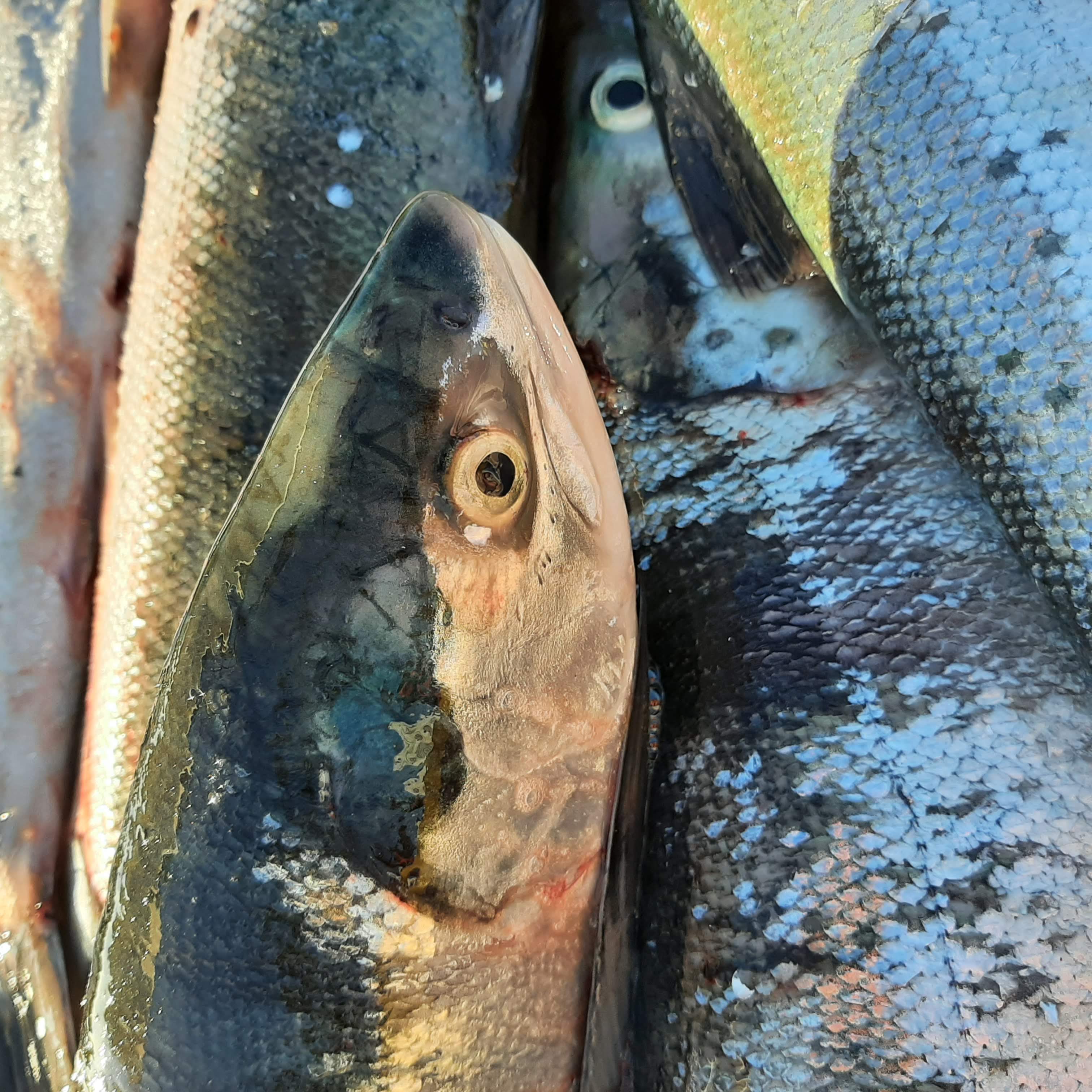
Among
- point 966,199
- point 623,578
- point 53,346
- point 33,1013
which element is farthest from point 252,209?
point 33,1013

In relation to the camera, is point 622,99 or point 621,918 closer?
point 621,918

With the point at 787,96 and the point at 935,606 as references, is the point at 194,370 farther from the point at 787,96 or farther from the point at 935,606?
the point at 935,606

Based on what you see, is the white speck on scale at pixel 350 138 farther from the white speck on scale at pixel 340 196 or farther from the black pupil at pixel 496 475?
the black pupil at pixel 496 475

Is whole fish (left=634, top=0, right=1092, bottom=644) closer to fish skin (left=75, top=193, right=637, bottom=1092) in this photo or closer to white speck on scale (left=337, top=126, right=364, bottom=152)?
fish skin (left=75, top=193, right=637, bottom=1092)

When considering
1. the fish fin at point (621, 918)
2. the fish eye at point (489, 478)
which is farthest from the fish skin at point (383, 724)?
the fish fin at point (621, 918)

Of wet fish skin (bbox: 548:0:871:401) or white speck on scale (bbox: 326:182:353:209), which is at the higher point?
white speck on scale (bbox: 326:182:353:209)

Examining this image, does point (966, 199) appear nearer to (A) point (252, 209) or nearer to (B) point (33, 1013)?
(A) point (252, 209)

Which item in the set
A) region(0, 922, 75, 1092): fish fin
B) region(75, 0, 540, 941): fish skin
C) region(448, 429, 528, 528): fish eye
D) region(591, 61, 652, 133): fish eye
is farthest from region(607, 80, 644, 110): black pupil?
region(0, 922, 75, 1092): fish fin
